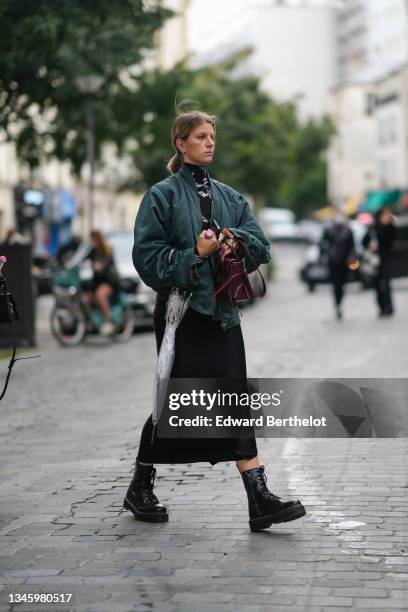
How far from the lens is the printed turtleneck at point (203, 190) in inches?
225

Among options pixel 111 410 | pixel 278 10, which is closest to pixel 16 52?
pixel 111 410

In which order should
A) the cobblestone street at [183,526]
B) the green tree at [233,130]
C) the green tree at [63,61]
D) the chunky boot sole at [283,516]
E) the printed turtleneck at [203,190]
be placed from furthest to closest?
the green tree at [233,130], the green tree at [63,61], the printed turtleneck at [203,190], the chunky boot sole at [283,516], the cobblestone street at [183,526]

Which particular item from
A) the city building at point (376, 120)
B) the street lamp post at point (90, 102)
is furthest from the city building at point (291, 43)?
the street lamp post at point (90, 102)

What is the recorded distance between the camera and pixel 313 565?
505cm

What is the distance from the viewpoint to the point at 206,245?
548cm

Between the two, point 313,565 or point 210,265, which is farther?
point 210,265

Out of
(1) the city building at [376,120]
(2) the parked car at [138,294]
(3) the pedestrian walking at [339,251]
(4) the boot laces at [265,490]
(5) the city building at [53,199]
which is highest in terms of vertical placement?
(1) the city building at [376,120]

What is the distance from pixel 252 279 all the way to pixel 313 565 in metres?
1.36

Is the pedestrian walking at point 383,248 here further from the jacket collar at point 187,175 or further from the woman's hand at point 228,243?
the woman's hand at point 228,243

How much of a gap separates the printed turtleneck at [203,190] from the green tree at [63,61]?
949 centimetres

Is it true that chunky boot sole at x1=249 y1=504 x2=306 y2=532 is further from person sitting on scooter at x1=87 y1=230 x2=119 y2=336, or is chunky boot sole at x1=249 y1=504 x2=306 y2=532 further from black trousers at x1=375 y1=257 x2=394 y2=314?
black trousers at x1=375 y1=257 x2=394 y2=314

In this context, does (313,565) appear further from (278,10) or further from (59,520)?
(278,10)

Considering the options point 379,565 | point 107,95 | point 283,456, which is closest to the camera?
point 379,565

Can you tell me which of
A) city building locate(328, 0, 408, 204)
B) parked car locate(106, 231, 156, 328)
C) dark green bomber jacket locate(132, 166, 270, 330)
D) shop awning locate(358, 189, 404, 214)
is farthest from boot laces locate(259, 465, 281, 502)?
shop awning locate(358, 189, 404, 214)
